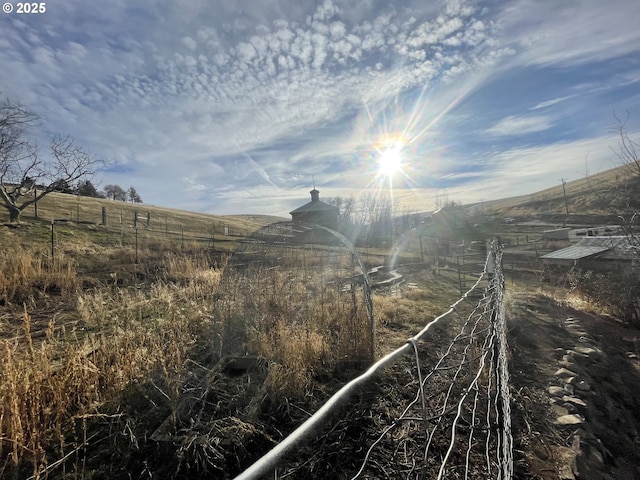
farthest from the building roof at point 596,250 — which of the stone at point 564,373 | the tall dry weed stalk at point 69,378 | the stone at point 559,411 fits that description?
the tall dry weed stalk at point 69,378

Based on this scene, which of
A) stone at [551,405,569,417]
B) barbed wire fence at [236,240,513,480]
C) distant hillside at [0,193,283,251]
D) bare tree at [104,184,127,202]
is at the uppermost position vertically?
bare tree at [104,184,127,202]

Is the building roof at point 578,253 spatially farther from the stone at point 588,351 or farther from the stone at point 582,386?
the stone at point 582,386

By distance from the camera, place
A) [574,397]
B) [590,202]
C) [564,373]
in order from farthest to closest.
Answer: [590,202]
[564,373]
[574,397]

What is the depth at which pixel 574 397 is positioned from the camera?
17.0ft

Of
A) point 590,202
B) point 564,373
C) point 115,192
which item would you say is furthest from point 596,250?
point 115,192

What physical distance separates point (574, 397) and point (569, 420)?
0.93 m

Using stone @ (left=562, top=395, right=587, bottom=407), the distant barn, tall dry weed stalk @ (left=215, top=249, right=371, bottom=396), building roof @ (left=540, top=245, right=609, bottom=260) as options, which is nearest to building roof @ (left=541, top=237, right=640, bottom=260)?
building roof @ (left=540, top=245, right=609, bottom=260)

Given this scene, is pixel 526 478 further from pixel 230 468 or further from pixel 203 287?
pixel 203 287

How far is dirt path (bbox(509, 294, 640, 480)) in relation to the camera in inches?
149

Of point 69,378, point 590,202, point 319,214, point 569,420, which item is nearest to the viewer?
point 69,378

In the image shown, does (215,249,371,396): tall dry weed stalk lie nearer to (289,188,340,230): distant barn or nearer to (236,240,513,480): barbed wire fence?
(236,240,513,480): barbed wire fence

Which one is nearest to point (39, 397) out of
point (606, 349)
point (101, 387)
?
point (101, 387)

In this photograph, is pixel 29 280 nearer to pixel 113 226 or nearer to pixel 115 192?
pixel 113 226

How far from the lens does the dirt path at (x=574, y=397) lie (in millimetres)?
3789
